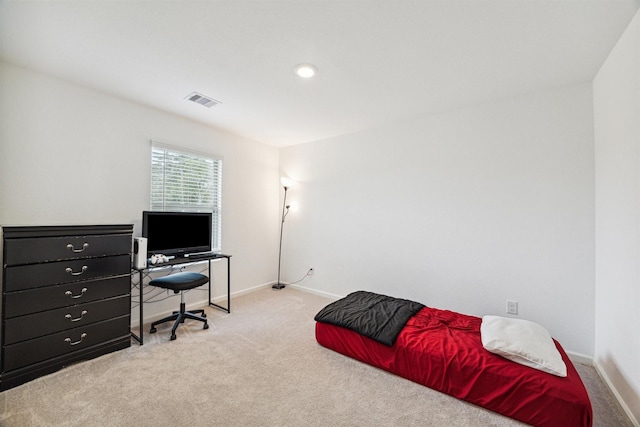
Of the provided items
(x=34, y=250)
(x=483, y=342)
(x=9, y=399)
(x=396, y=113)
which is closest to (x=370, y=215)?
(x=396, y=113)

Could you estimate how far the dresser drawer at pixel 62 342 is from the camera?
1.88 meters

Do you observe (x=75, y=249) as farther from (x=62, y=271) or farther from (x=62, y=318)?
(x=62, y=318)

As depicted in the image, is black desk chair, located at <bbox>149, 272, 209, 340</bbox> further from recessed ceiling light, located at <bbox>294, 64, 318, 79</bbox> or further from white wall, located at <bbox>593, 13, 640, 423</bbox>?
white wall, located at <bbox>593, 13, 640, 423</bbox>

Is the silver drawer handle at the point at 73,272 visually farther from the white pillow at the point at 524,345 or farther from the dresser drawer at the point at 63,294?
the white pillow at the point at 524,345

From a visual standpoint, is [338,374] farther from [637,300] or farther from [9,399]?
[9,399]

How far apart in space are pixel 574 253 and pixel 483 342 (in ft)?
4.25

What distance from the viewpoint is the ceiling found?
5.14 ft

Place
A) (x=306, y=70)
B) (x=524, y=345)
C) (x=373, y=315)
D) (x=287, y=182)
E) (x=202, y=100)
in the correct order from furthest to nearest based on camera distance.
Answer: (x=287, y=182)
(x=202, y=100)
(x=373, y=315)
(x=306, y=70)
(x=524, y=345)

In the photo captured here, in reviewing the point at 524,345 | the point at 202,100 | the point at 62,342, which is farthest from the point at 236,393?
the point at 202,100

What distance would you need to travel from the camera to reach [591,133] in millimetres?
2283

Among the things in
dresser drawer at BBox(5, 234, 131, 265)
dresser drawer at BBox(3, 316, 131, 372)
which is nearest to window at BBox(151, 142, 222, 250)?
dresser drawer at BBox(5, 234, 131, 265)

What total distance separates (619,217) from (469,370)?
4.91 feet

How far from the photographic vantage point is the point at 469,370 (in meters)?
1.79

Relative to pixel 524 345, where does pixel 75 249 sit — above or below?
above
